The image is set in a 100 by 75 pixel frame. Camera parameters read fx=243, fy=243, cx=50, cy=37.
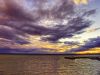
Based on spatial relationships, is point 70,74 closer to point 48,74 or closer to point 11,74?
point 48,74

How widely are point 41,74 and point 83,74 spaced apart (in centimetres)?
1346

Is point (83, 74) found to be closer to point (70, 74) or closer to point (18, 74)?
point (70, 74)

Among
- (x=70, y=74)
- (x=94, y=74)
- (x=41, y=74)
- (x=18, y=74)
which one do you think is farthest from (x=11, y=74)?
(x=94, y=74)

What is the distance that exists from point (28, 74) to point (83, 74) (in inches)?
683

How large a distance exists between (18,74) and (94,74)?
945 inches

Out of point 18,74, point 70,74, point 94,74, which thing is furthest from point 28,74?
point 94,74

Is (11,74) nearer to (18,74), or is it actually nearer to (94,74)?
(18,74)

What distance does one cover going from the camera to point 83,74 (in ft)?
251

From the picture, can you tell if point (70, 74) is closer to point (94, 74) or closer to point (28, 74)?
point (94, 74)

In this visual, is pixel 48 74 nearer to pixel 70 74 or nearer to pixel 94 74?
pixel 70 74

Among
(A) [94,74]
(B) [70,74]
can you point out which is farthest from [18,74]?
(A) [94,74]

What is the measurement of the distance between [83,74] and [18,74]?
20613 mm

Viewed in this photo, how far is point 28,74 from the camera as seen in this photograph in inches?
3036

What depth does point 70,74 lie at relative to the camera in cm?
7594
